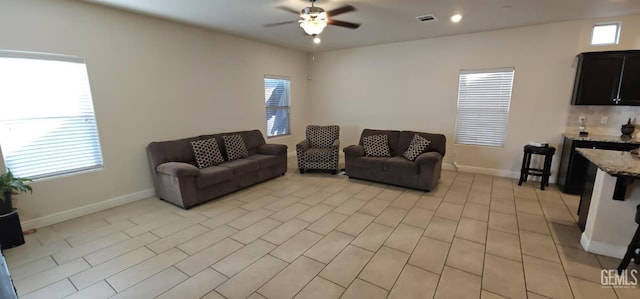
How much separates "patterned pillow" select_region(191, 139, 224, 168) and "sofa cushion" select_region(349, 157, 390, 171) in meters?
2.23

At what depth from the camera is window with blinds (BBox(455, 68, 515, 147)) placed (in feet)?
15.2

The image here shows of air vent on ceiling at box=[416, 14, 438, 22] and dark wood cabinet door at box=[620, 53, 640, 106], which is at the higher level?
air vent on ceiling at box=[416, 14, 438, 22]

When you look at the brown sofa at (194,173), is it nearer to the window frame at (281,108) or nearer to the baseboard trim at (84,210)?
the baseboard trim at (84,210)

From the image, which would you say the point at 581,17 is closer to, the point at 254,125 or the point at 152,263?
the point at 254,125

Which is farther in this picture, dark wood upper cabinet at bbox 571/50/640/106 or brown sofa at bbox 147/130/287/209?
dark wood upper cabinet at bbox 571/50/640/106

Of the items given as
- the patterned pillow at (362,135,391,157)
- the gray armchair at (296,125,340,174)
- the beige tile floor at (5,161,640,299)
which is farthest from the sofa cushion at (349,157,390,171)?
the beige tile floor at (5,161,640,299)

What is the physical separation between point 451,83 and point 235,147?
4.17 meters

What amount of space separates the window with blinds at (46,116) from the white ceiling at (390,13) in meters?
0.97

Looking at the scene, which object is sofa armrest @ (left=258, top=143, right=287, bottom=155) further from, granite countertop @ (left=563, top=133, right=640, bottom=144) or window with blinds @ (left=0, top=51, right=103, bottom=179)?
granite countertop @ (left=563, top=133, right=640, bottom=144)

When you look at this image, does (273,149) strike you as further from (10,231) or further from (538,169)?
(538,169)

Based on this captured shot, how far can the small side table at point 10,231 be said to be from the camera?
100.0 inches

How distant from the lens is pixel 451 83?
5016mm

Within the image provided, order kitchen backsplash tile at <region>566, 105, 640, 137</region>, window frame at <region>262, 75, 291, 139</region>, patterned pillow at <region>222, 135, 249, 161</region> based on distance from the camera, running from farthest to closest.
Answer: window frame at <region>262, 75, 291, 139</region>
patterned pillow at <region>222, 135, 249, 161</region>
kitchen backsplash tile at <region>566, 105, 640, 137</region>

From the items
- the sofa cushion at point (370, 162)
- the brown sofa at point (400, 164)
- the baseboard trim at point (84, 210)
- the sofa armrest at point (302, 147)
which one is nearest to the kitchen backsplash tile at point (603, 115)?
the brown sofa at point (400, 164)
